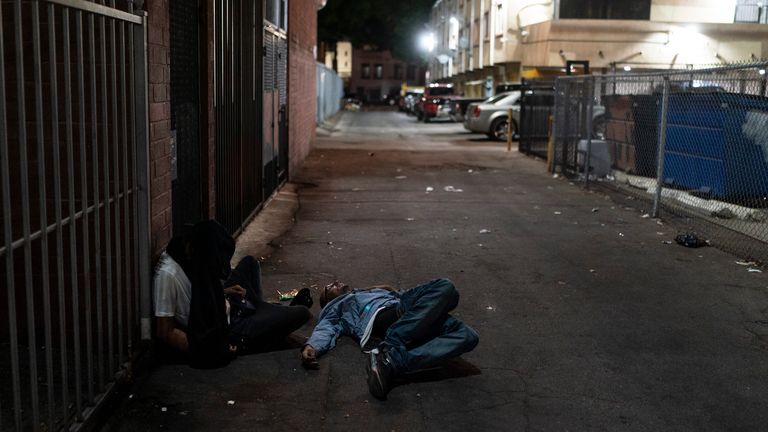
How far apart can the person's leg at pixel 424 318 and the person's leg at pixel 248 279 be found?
112cm

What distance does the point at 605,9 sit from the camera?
104 feet

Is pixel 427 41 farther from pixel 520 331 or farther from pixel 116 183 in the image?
pixel 116 183

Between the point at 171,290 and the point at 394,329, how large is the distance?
4.50ft

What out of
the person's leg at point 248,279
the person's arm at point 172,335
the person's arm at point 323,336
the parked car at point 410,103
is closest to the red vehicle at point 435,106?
the parked car at point 410,103

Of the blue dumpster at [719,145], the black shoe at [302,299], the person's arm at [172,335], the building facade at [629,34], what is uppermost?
the building facade at [629,34]

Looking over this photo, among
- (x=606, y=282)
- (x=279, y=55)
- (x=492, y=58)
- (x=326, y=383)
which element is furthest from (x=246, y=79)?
(x=492, y=58)

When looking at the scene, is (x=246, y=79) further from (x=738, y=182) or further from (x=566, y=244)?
(x=738, y=182)

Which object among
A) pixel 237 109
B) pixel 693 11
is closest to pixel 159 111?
pixel 237 109

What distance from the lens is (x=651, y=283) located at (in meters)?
7.31

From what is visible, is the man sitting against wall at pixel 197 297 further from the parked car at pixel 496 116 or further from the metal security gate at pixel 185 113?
the parked car at pixel 496 116

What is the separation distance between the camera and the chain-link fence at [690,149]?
10.1 meters

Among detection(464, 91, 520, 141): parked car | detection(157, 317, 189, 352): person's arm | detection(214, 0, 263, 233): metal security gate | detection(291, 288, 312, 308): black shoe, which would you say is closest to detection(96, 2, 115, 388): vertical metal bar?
detection(157, 317, 189, 352): person's arm

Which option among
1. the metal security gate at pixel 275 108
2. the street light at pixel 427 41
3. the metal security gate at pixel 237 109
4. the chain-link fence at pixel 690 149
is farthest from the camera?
the street light at pixel 427 41

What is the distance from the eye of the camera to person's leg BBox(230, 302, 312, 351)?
517 centimetres
